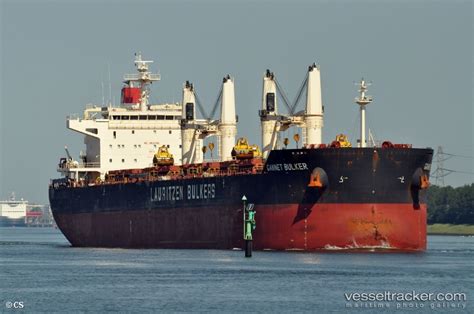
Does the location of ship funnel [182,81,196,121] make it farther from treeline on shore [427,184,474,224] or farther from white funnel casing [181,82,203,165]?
treeline on shore [427,184,474,224]

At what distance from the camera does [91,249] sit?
267 feet

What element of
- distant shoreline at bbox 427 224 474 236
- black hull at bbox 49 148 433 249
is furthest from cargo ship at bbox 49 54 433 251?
distant shoreline at bbox 427 224 474 236

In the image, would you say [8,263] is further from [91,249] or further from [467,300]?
[467,300]

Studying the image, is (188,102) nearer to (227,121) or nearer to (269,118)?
(227,121)

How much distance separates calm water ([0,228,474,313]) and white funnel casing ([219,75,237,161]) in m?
11.7

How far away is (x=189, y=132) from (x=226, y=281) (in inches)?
1254

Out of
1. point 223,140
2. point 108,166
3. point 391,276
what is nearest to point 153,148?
point 108,166

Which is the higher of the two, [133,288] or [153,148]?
[153,148]

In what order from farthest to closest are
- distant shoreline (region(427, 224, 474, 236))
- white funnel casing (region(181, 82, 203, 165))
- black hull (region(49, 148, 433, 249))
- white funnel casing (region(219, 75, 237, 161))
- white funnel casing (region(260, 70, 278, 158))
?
distant shoreline (region(427, 224, 474, 236)) → white funnel casing (region(181, 82, 203, 165)) → white funnel casing (region(219, 75, 237, 161)) → white funnel casing (region(260, 70, 278, 158)) → black hull (region(49, 148, 433, 249))

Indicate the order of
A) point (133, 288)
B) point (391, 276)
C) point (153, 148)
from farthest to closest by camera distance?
point (153, 148)
point (391, 276)
point (133, 288)

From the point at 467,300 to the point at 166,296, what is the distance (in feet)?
31.8

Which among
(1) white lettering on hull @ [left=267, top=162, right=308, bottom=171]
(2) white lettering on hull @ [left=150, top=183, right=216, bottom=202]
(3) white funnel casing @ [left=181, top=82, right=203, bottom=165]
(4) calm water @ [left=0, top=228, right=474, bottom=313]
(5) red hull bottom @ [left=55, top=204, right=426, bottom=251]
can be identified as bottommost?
(4) calm water @ [left=0, top=228, right=474, bottom=313]

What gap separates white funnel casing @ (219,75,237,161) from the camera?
7956 cm

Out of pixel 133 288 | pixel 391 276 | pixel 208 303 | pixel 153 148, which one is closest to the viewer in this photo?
pixel 208 303
